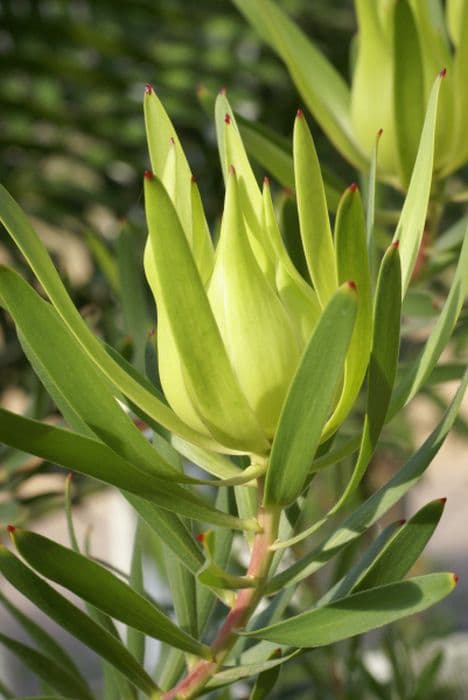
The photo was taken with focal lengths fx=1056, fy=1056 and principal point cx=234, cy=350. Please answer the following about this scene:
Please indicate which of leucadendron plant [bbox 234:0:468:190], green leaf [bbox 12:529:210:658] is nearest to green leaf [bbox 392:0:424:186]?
leucadendron plant [bbox 234:0:468:190]

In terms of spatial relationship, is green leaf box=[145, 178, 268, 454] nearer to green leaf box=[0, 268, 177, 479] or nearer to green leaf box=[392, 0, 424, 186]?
green leaf box=[0, 268, 177, 479]

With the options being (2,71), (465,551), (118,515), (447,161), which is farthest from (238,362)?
(465,551)

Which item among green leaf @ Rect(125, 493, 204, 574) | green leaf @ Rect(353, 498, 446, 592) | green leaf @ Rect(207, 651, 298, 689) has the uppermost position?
green leaf @ Rect(125, 493, 204, 574)

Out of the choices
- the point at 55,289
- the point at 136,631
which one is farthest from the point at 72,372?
the point at 136,631

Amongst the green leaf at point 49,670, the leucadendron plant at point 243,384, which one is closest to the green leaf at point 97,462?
the leucadendron plant at point 243,384

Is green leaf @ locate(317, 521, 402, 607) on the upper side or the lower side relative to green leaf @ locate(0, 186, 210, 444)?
lower

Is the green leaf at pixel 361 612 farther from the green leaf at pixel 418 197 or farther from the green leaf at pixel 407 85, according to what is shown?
the green leaf at pixel 407 85
